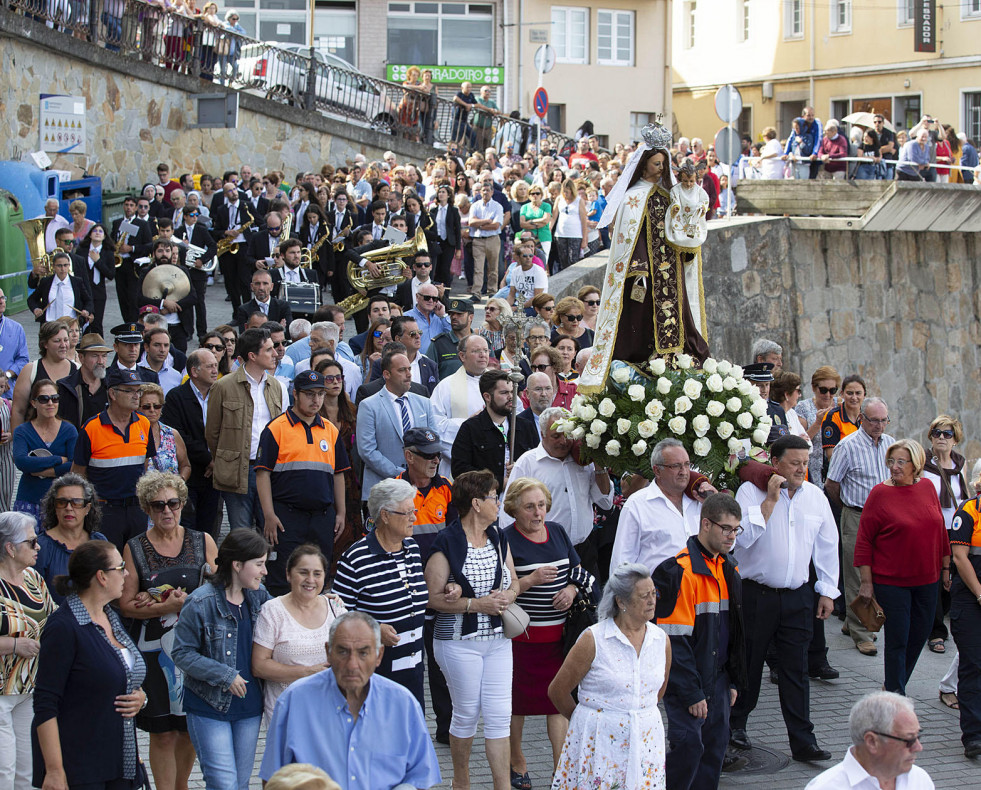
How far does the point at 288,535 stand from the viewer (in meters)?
8.30

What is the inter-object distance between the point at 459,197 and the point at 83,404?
9764 mm

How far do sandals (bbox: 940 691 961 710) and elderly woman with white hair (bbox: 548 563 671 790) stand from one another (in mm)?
A: 3574

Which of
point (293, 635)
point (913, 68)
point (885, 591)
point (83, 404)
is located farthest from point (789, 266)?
point (913, 68)

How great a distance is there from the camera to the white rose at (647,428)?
7762 millimetres

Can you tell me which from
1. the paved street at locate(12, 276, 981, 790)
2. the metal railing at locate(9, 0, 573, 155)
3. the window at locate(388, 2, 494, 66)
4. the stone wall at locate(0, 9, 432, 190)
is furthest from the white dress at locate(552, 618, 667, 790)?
the window at locate(388, 2, 494, 66)

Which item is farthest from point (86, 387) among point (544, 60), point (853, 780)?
point (544, 60)

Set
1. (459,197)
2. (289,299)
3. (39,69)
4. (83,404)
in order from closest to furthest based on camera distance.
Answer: (83,404)
(289,299)
(459,197)
(39,69)

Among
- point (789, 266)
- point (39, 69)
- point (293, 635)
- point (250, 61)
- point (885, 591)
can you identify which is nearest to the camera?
point (293, 635)

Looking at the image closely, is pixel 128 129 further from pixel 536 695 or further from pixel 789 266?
pixel 536 695

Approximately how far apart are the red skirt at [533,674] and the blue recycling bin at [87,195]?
50.8 feet

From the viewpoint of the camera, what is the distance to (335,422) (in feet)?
31.1

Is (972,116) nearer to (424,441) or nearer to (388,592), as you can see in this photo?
(424,441)

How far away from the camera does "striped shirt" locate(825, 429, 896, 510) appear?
966cm

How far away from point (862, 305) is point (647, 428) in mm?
10331
